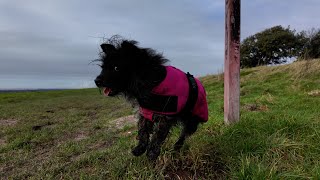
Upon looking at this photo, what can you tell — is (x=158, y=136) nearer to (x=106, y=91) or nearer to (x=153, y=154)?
(x=153, y=154)

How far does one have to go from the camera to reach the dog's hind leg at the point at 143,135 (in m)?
5.18

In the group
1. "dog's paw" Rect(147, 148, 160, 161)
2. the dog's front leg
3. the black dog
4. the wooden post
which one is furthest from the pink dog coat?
the wooden post

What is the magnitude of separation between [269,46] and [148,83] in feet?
137

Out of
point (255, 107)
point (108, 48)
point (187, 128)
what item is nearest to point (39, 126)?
point (255, 107)

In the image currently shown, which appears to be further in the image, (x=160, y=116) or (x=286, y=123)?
(x=286, y=123)

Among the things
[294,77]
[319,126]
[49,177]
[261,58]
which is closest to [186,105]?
[49,177]

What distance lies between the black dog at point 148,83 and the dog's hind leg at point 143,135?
0.49 feet

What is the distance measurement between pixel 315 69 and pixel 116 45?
13.3 meters

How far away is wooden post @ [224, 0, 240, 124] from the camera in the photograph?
6.93m

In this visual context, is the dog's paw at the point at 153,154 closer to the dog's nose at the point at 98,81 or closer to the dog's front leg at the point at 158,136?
the dog's front leg at the point at 158,136

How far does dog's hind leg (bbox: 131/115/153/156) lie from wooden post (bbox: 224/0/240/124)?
232cm

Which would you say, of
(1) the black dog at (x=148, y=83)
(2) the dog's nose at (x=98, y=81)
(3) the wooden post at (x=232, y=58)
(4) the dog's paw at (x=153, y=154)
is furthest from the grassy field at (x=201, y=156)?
(2) the dog's nose at (x=98, y=81)

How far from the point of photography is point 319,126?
6.22 metres

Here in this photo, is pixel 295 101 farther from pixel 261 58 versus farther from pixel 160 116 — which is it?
pixel 261 58
